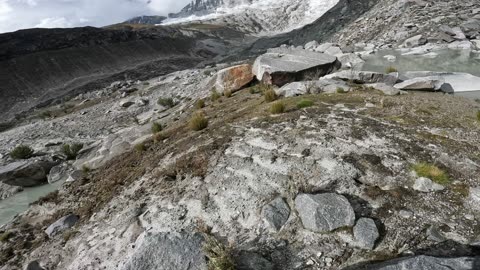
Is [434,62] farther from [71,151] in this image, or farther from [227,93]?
[71,151]

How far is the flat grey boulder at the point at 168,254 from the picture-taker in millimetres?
6336

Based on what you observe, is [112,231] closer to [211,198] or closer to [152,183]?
[152,183]

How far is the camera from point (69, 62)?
62.2 m

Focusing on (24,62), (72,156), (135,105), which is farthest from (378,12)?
(24,62)

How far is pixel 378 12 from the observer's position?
179 feet

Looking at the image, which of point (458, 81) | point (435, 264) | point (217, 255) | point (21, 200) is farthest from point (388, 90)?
point (21, 200)

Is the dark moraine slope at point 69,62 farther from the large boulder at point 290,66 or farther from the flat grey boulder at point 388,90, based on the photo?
the flat grey boulder at point 388,90

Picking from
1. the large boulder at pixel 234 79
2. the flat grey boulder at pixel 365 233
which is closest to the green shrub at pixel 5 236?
the flat grey boulder at pixel 365 233

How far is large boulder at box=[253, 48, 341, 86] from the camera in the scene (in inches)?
736

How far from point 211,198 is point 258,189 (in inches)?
49.5

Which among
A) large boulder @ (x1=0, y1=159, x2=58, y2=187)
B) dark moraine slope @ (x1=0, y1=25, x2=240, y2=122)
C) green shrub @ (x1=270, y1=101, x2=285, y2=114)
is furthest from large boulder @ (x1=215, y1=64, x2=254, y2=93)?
dark moraine slope @ (x1=0, y1=25, x2=240, y2=122)

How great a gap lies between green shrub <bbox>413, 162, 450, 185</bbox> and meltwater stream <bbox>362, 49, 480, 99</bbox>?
22.2 meters

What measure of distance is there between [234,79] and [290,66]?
3.75 metres

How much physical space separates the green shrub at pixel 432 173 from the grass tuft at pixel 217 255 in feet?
16.9
